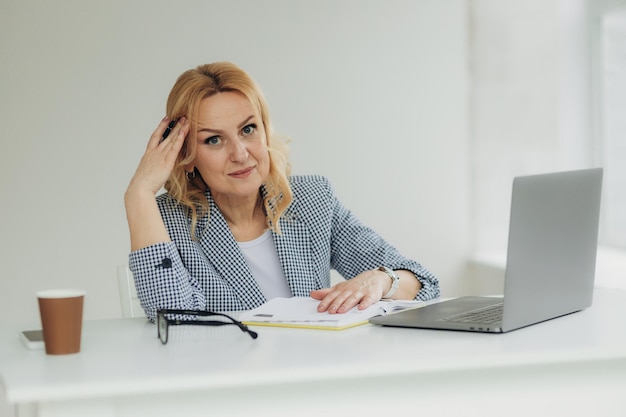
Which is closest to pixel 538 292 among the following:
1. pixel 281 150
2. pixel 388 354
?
pixel 388 354

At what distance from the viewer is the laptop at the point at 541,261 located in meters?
1.42

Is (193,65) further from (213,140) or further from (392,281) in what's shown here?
(392,281)

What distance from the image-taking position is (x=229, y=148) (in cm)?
221

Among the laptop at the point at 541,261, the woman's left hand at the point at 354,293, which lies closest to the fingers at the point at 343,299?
the woman's left hand at the point at 354,293

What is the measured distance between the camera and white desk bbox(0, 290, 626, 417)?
1186mm

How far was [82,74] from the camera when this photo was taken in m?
3.86

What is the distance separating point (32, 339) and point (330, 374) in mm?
563

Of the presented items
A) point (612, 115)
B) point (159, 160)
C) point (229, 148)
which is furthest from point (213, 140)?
point (612, 115)

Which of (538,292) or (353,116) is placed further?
(353,116)

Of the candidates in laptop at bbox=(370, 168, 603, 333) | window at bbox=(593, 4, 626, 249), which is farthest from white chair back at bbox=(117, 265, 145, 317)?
window at bbox=(593, 4, 626, 249)

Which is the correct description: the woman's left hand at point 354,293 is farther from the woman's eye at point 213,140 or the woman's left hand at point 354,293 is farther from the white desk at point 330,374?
the woman's eye at point 213,140

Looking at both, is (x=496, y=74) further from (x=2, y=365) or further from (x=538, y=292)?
(x=2, y=365)

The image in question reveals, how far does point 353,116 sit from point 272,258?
2004mm

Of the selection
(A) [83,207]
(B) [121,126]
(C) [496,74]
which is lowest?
(A) [83,207]
